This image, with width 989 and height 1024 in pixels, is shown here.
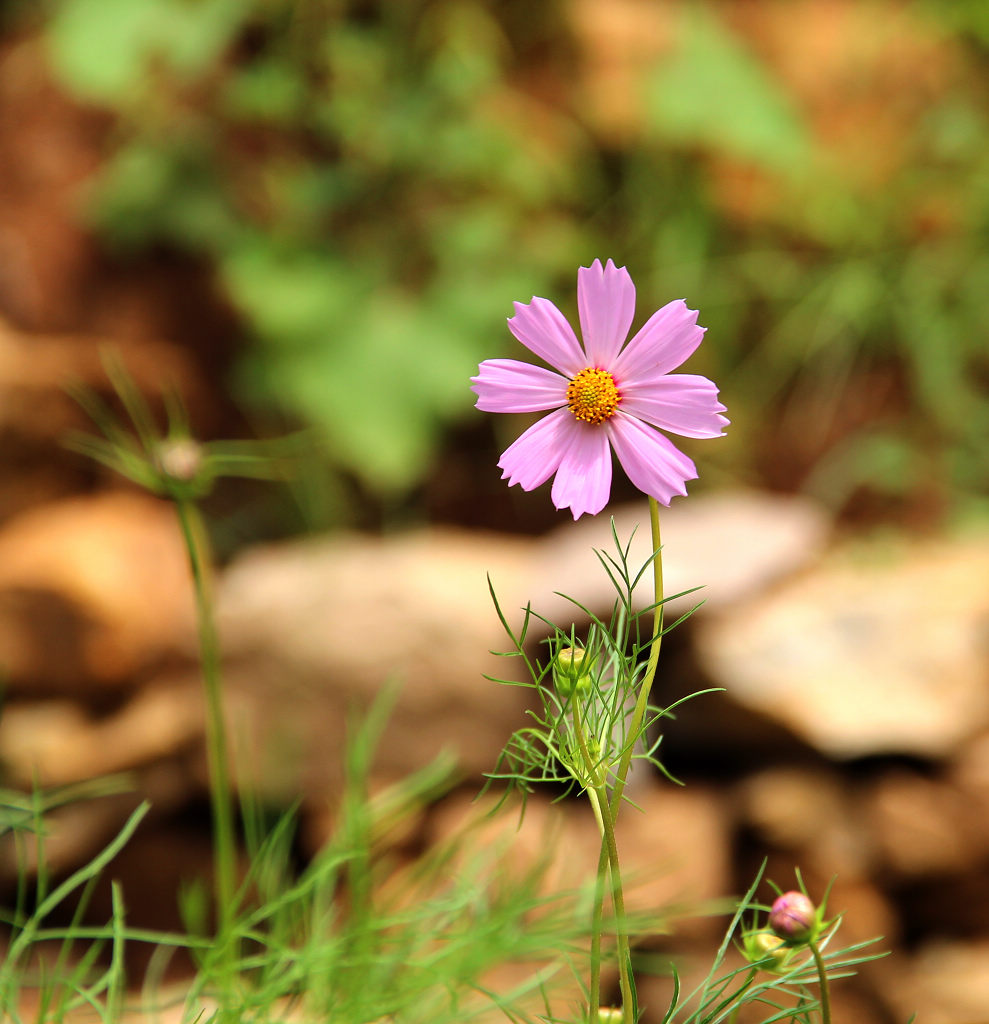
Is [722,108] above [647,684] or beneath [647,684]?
above

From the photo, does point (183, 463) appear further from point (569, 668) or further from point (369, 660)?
point (369, 660)

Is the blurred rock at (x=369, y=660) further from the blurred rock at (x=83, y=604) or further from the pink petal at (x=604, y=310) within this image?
the pink petal at (x=604, y=310)

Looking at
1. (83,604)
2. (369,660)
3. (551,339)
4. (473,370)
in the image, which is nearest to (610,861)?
(551,339)

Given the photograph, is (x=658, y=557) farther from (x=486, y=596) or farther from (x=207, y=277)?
(x=207, y=277)

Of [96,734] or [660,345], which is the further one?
[96,734]

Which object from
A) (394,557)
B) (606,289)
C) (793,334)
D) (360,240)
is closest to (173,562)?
(394,557)

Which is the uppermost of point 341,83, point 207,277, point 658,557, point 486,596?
point 341,83

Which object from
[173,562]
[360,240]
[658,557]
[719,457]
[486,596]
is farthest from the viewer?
[360,240]

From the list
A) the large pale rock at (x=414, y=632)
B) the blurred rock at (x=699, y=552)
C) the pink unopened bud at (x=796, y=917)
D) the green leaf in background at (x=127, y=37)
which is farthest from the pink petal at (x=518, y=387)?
the green leaf in background at (x=127, y=37)
